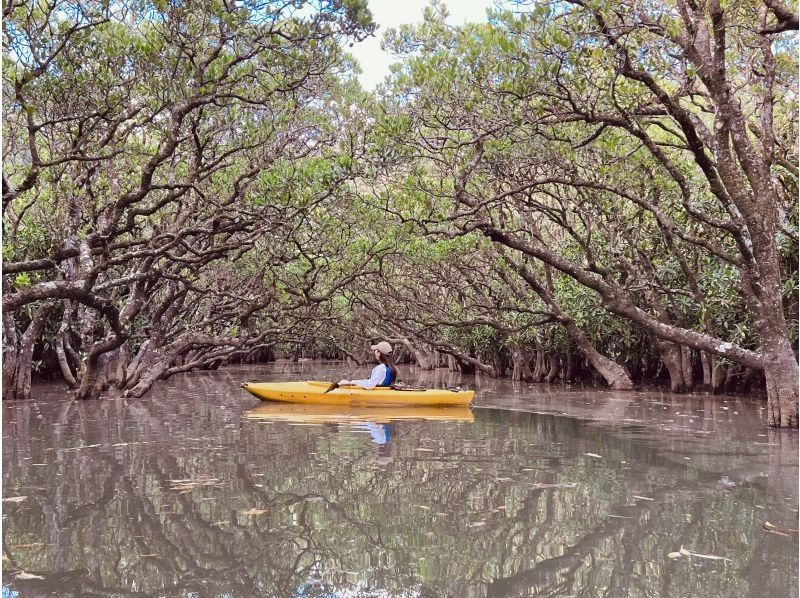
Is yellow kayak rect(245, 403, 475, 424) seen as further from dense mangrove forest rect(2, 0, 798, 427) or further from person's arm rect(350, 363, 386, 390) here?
dense mangrove forest rect(2, 0, 798, 427)

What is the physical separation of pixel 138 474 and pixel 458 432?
16.2 feet

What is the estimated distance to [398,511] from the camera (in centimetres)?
576

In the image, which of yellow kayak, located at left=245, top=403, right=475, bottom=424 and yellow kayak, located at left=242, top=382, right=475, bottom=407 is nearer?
yellow kayak, located at left=245, top=403, right=475, bottom=424

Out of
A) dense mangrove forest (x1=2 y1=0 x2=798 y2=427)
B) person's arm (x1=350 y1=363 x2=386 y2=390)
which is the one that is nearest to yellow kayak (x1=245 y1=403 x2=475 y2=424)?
person's arm (x1=350 y1=363 x2=386 y2=390)

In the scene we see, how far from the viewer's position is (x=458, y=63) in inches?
486

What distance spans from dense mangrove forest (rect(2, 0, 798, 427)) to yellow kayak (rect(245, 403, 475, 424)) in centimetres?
295

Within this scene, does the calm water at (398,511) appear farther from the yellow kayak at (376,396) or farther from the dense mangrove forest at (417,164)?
the yellow kayak at (376,396)

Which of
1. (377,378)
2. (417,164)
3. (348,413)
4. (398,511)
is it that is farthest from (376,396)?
(398,511)

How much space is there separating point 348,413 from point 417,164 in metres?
5.65

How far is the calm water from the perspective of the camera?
4.25 meters

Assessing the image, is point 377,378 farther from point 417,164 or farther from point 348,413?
point 417,164

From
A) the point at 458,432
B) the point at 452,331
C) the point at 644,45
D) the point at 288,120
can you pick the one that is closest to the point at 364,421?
the point at 458,432

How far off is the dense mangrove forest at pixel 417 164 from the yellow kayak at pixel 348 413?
116 inches

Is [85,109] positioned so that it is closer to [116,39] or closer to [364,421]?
[116,39]
